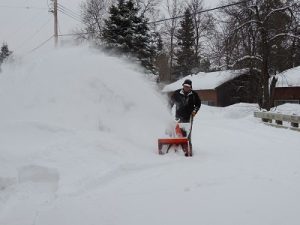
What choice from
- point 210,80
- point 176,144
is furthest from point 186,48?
point 176,144

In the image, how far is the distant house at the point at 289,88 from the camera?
97.7 feet

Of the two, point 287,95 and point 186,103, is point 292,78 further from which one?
point 186,103

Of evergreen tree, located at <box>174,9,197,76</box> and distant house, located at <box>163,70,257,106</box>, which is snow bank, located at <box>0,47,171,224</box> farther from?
evergreen tree, located at <box>174,9,197,76</box>

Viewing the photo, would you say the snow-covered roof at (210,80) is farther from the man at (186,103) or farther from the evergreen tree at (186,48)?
the man at (186,103)

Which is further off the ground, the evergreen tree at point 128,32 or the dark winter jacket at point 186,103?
the evergreen tree at point 128,32

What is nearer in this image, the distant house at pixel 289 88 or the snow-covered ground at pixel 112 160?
the snow-covered ground at pixel 112 160

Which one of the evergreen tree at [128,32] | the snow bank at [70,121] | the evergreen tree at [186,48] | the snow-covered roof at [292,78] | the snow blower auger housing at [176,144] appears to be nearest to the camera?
the snow bank at [70,121]

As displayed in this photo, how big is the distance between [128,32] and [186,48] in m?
21.9

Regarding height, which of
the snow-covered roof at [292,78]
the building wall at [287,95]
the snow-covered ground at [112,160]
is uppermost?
the snow-covered roof at [292,78]

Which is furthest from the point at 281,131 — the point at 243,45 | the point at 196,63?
the point at 196,63

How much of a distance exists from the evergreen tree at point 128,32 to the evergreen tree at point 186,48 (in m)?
19.4

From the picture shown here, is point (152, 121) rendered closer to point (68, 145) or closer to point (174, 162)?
point (174, 162)

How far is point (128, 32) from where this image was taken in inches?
1145

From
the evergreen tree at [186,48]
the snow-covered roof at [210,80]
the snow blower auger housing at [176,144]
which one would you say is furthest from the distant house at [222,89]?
the snow blower auger housing at [176,144]
